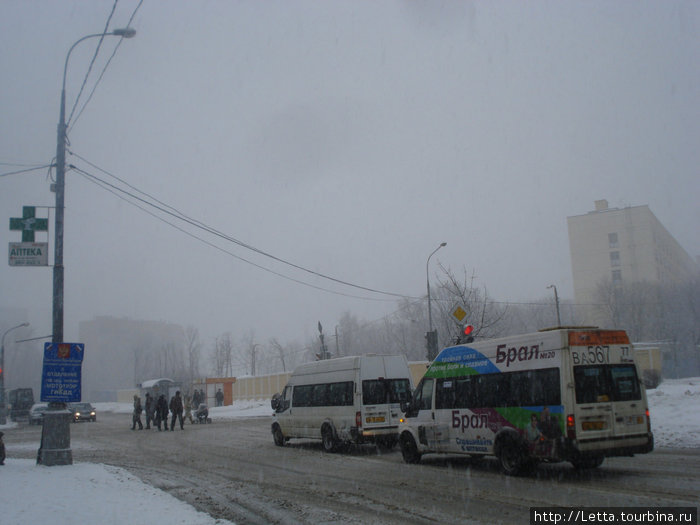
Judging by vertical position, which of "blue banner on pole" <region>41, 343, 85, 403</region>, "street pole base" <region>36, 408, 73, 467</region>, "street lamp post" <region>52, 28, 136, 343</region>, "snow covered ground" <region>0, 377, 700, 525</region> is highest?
"street lamp post" <region>52, 28, 136, 343</region>

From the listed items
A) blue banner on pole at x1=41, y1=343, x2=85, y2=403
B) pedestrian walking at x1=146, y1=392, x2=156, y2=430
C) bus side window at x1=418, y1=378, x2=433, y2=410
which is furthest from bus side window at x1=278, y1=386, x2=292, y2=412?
pedestrian walking at x1=146, y1=392, x2=156, y2=430

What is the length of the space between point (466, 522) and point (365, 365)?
32.1ft

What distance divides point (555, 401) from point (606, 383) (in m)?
1.05

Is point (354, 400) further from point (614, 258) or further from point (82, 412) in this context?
point (614, 258)

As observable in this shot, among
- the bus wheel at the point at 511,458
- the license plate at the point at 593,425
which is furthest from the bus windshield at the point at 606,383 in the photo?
the bus wheel at the point at 511,458

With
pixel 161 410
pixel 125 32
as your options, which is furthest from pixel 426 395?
A: pixel 161 410

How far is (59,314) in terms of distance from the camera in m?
14.1

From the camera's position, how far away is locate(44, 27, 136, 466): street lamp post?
43.2 ft

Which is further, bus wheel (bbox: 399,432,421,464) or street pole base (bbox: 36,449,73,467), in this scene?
bus wheel (bbox: 399,432,421,464)

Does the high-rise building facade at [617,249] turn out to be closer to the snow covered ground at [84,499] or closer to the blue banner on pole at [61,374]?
the blue banner on pole at [61,374]

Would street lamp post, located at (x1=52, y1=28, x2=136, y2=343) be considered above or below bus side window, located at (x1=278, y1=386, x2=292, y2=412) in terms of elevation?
above

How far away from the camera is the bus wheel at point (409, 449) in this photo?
46.6 ft

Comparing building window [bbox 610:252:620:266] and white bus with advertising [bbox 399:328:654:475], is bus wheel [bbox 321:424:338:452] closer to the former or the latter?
white bus with advertising [bbox 399:328:654:475]

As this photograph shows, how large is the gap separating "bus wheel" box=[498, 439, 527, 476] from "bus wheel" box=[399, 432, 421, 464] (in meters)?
2.98
